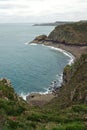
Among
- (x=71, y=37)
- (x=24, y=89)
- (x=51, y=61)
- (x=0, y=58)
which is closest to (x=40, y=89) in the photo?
(x=24, y=89)

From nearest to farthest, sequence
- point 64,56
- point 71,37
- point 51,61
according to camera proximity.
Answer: point 51,61, point 64,56, point 71,37

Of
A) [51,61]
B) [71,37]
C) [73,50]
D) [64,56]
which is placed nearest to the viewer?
[51,61]

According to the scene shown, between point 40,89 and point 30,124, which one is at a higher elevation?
point 30,124

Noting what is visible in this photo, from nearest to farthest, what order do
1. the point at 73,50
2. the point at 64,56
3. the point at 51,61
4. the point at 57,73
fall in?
the point at 57,73 < the point at 51,61 < the point at 64,56 < the point at 73,50

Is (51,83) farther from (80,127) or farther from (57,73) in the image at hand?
(80,127)

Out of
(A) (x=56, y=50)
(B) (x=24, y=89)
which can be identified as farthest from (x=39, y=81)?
(A) (x=56, y=50)

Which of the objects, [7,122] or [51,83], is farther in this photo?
[51,83]

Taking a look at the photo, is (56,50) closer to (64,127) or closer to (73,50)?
(73,50)

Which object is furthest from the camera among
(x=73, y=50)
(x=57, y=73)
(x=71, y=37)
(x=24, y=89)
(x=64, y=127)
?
(x=71, y=37)

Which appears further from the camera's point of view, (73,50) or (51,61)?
(73,50)
